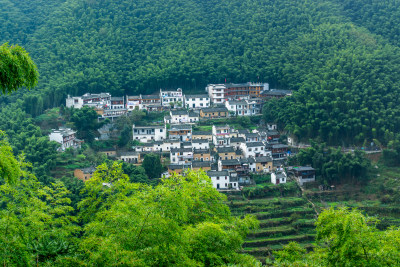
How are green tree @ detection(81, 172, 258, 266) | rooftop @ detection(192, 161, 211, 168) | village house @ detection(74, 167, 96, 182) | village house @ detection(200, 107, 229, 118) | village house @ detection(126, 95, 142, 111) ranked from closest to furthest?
1. green tree @ detection(81, 172, 258, 266)
2. village house @ detection(74, 167, 96, 182)
3. rooftop @ detection(192, 161, 211, 168)
4. village house @ detection(200, 107, 229, 118)
5. village house @ detection(126, 95, 142, 111)

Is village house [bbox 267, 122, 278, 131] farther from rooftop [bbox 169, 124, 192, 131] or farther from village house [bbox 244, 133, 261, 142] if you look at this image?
rooftop [bbox 169, 124, 192, 131]

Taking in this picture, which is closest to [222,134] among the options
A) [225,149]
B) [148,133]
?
[225,149]

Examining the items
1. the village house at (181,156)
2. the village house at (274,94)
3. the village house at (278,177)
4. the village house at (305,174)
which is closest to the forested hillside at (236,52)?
the village house at (274,94)

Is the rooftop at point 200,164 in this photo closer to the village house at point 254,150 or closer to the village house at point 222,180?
the village house at point 222,180

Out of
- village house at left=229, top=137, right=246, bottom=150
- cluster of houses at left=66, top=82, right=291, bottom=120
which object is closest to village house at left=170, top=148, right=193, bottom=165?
village house at left=229, top=137, right=246, bottom=150

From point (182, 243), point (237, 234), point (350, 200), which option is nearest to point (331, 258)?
point (237, 234)

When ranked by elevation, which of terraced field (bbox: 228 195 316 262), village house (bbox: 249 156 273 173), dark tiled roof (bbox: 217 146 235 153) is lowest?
terraced field (bbox: 228 195 316 262)

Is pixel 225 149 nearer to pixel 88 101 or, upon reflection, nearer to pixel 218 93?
pixel 218 93

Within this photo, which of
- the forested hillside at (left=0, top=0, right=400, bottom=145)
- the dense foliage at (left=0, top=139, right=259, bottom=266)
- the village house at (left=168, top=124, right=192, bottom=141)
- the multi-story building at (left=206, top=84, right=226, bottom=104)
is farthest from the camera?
the multi-story building at (left=206, top=84, right=226, bottom=104)
